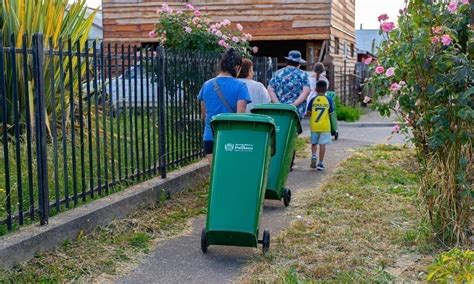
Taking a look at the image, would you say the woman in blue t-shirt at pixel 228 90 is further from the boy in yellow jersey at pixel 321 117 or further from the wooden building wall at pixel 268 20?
the wooden building wall at pixel 268 20

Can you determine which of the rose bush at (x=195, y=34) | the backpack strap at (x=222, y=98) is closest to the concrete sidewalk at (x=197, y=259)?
the backpack strap at (x=222, y=98)

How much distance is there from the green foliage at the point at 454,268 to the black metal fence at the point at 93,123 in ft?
9.89

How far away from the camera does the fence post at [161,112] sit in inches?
297

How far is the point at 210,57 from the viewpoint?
928cm

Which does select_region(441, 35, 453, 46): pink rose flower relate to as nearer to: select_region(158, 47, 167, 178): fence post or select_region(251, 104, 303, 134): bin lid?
select_region(251, 104, 303, 134): bin lid

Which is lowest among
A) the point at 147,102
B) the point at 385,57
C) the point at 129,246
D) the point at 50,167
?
the point at 129,246

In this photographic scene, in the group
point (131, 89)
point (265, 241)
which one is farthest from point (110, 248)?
point (131, 89)

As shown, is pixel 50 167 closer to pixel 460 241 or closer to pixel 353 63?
pixel 460 241

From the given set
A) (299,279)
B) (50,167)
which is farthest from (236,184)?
(50,167)

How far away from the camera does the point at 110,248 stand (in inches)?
213

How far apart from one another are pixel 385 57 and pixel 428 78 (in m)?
0.45

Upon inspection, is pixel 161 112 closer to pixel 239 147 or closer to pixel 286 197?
pixel 286 197

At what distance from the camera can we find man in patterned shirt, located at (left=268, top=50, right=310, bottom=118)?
8.90 metres

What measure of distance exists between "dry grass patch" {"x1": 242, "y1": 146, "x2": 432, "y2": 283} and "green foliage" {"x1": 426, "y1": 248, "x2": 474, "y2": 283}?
0.51 metres
